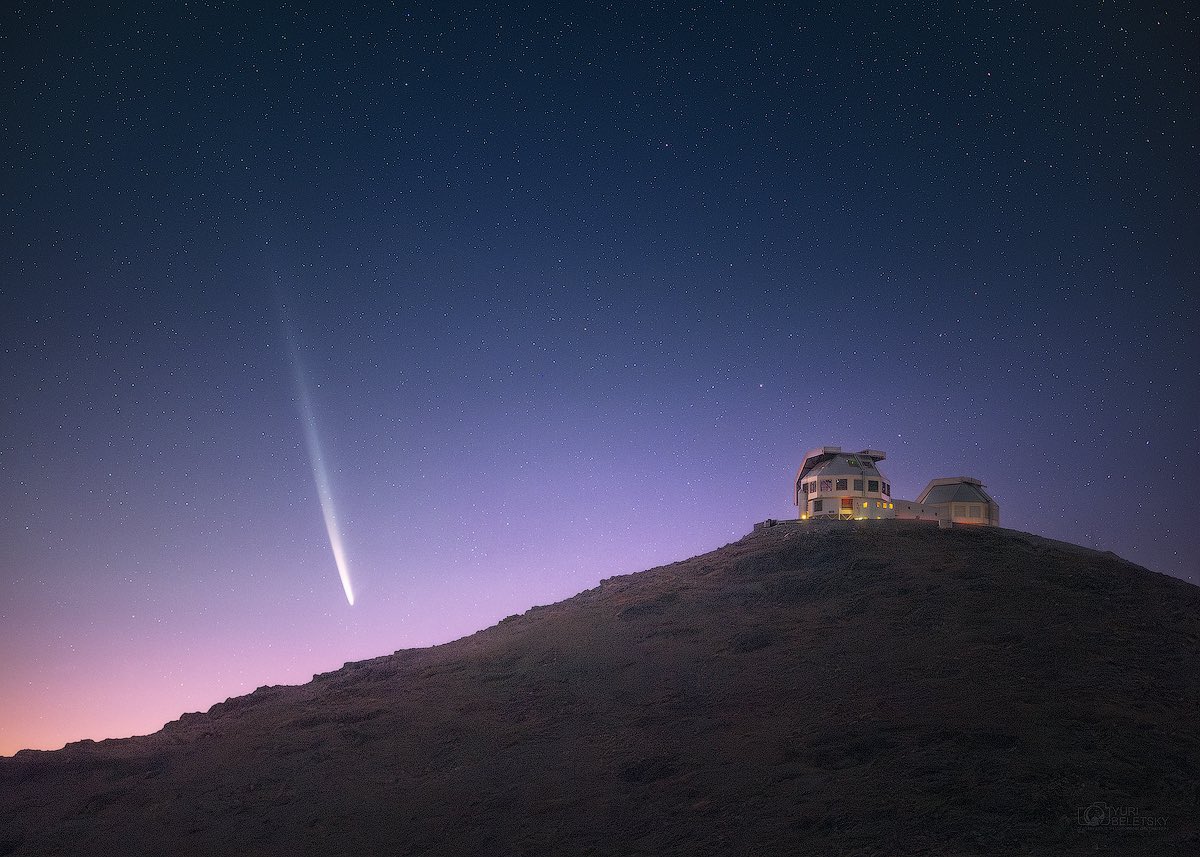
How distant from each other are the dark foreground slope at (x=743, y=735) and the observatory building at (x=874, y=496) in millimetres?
6553

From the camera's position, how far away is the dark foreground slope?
24.4 metres

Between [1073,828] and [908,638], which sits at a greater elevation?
[908,638]

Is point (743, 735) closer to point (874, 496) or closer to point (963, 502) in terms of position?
point (874, 496)

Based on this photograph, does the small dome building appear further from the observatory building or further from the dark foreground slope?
the dark foreground slope

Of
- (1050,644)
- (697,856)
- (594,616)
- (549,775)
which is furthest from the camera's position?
(594,616)

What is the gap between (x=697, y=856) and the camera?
23938mm

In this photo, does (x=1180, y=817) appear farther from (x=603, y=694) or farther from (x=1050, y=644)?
(x=603, y=694)

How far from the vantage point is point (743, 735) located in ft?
101

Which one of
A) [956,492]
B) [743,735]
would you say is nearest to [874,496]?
[956,492]

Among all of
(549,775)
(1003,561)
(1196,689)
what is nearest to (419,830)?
(549,775)

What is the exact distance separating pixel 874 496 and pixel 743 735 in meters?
33.5

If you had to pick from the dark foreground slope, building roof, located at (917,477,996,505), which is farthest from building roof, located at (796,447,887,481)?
the dark foreground slope

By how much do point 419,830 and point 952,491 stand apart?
45.7 m

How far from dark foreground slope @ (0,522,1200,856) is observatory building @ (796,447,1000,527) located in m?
6.55
